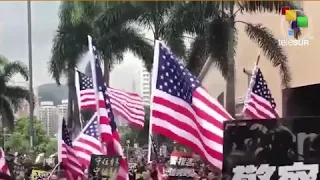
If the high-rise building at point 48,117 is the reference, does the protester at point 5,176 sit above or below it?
below

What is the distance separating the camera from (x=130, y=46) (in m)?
3.63

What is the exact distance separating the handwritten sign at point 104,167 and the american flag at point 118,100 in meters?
0.32

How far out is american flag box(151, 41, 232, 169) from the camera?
284 cm

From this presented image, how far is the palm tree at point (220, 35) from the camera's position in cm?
342

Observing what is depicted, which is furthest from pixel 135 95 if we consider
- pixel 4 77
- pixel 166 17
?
pixel 4 77

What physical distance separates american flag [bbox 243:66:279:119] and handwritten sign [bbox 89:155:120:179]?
780mm

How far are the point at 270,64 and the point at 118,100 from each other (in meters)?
0.94

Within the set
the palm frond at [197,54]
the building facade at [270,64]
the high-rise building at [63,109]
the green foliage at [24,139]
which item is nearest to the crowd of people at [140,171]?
the green foliage at [24,139]

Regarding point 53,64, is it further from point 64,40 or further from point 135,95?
point 135,95

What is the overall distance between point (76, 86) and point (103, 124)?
0.37m

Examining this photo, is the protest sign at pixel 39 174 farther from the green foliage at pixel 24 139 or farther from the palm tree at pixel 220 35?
the palm tree at pixel 220 35

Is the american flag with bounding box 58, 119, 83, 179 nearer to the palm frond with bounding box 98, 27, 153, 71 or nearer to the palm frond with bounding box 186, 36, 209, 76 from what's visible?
the palm frond with bounding box 98, 27, 153, 71

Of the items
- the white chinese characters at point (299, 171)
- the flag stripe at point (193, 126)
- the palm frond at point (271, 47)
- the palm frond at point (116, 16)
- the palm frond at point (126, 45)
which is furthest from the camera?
the palm frond at point (126, 45)

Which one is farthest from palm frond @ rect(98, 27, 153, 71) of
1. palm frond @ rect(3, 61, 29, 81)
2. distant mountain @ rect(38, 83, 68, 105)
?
palm frond @ rect(3, 61, 29, 81)
